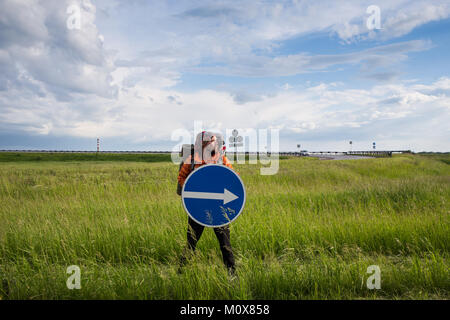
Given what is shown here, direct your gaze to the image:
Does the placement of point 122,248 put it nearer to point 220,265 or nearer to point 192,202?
point 220,265

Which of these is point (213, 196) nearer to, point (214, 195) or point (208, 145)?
point (214, 195)

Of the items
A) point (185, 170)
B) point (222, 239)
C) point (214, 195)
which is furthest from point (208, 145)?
point (222, 239)

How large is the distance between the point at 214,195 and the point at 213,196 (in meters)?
0.02

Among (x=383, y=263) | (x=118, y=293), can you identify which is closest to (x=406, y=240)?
(x=383, y=263)

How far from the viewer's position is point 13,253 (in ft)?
17.3

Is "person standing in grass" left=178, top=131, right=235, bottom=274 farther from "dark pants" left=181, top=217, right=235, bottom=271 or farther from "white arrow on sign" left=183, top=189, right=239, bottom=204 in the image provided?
"white arrow on sign" left=183, top=189, right=239, bottom=204

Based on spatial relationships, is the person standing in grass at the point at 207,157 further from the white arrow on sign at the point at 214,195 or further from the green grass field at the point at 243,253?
the green grass field at the point at 243,253

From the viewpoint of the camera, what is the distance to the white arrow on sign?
11.3 ft

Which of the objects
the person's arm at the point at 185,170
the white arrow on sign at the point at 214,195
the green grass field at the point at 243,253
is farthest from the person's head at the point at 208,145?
the green grass field at the point at 243,253

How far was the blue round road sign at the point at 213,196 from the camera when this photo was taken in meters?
3.42

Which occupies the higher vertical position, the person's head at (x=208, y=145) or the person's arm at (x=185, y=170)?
the person's head at (x=208, y=145)

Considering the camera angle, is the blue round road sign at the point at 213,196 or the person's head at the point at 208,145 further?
the person's head at the point at 208,145

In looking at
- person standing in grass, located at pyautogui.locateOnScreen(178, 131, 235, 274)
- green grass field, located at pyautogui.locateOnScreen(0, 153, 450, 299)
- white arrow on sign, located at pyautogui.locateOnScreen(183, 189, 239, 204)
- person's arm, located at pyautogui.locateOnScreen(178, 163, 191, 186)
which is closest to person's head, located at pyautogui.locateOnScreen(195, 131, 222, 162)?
person standing in grass, located at pyautogui.locateOnScreen(178, 131, 235, 274)

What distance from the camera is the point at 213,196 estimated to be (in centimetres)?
348
